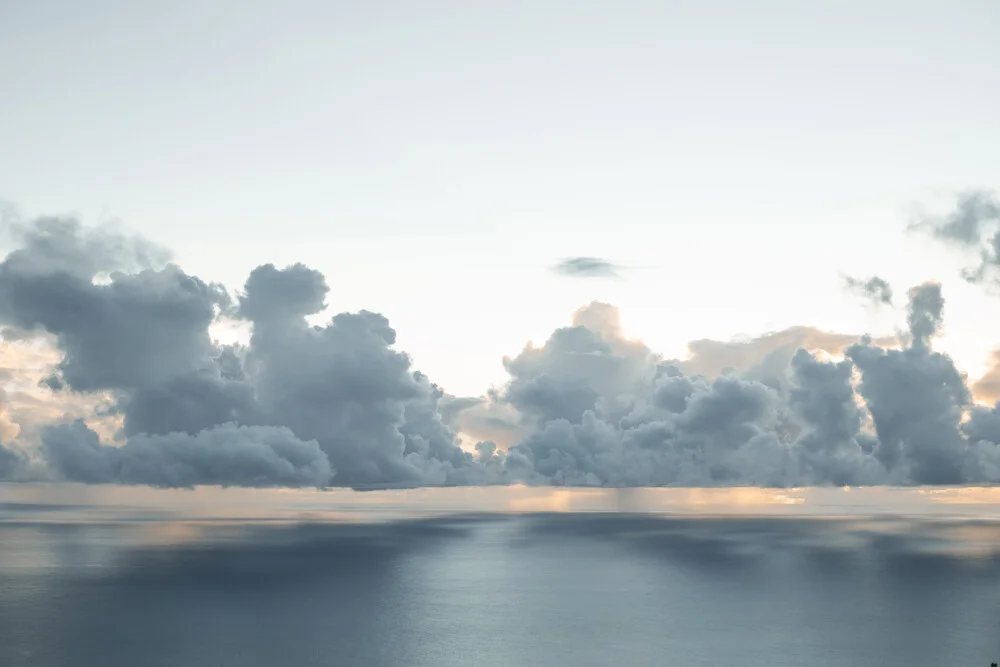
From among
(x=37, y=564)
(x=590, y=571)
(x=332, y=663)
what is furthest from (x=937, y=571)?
(x=37, y=564)

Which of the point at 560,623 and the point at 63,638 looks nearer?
the point at 63,638

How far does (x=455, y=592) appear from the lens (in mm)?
138375

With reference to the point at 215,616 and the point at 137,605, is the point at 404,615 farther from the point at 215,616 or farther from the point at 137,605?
the point at 137,605

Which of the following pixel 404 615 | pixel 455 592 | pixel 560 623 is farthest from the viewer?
pixel 455 592

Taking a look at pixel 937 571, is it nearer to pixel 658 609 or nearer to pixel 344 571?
pixel 658 609

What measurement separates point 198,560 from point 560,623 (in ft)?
392

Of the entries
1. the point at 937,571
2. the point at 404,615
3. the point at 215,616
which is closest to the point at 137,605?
the point at 215,616

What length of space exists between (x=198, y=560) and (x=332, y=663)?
12930 centimetres

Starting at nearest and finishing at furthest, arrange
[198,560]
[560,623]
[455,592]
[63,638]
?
[63,638]
[560,623]
[455,592]
[198,560]

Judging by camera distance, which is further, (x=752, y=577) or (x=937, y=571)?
(x=937, y=571)

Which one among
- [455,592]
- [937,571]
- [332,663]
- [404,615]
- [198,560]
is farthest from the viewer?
[198,560]

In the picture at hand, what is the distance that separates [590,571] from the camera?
173 m

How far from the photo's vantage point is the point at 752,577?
160m

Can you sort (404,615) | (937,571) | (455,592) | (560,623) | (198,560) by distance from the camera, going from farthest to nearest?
(198,560)
(937,571)
(455,592)
(404,615)
(560,623)
